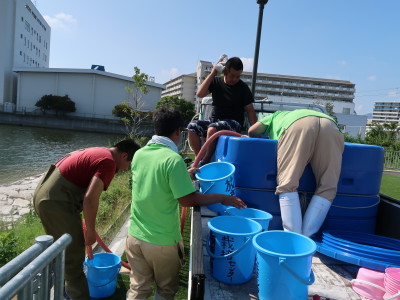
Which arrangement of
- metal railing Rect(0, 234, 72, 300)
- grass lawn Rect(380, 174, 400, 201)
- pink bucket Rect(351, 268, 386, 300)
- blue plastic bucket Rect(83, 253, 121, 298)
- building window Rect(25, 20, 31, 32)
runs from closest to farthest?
metal railing Rect(0, 234, 72, 300), pink bucket Rect(351, 268, 386, 300), blue plastic bucket Rect(83, 253, 121, 298), grass lawn Rect(380, 174, 400, 201), building window Rect(25, 20, 31, 32)

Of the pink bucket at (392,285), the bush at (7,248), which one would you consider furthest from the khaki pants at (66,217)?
the pink bucket at (392,285)

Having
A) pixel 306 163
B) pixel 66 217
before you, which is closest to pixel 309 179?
pixel 306 163

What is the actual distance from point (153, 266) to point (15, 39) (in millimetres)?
56427

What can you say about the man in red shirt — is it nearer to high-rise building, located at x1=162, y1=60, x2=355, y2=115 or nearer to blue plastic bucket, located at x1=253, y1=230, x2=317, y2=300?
blue plastic bucket, located at x1=253, y1=230, x2=317, y2=300

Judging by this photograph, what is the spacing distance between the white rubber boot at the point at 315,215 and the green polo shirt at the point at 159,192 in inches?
40.3

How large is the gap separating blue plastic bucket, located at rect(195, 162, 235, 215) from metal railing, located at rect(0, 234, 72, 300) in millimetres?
1468

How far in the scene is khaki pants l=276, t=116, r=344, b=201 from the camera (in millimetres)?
2469

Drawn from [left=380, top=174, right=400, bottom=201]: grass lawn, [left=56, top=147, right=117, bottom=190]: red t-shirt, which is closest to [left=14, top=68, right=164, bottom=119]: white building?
[left=380, top=174, right=400, bottom=201]: grass lawn

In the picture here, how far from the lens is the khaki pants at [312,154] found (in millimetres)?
2469

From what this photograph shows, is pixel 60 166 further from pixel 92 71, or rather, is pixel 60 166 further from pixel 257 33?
pixel 92 71

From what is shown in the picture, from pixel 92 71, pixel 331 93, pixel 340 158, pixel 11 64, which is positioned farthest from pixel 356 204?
pixel 331 93

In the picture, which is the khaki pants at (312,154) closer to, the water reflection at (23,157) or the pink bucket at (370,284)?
the pink bucket at (370,284)

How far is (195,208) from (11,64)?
55755 millimetres

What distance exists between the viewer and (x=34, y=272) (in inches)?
51.7
